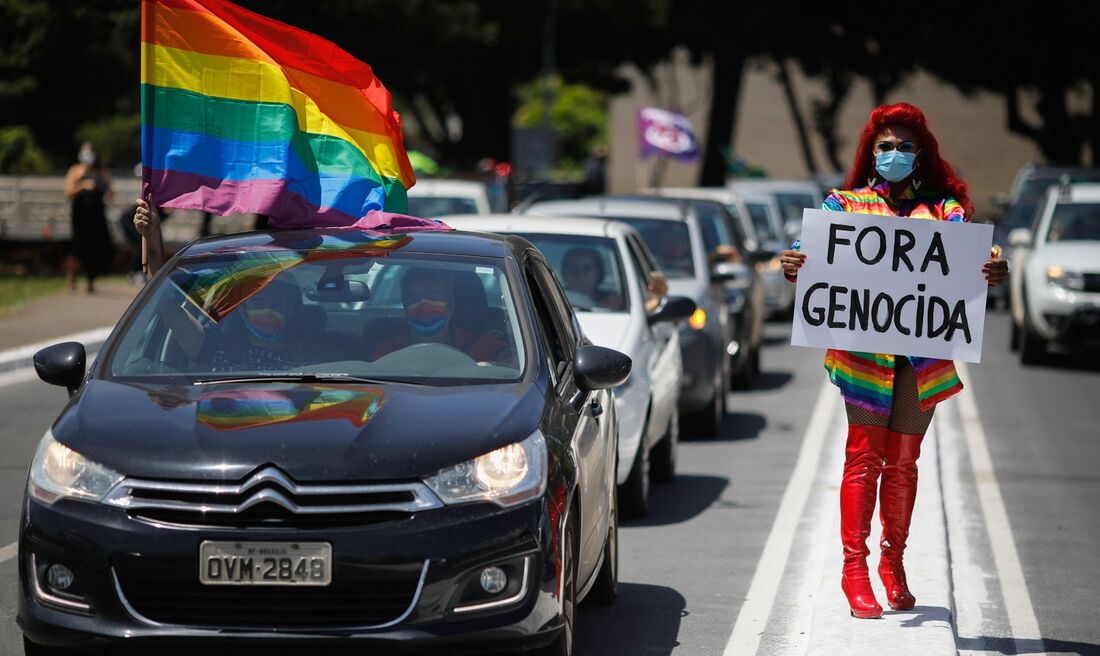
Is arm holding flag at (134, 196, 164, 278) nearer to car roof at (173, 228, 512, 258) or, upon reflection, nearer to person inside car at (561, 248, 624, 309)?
car roof at (173, 228, 512, 258)

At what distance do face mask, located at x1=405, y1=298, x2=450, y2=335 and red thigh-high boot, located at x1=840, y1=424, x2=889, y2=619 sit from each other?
1572 millimetres

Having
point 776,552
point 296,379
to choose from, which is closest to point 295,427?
point 296,379

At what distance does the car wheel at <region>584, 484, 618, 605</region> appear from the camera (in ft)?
23.8

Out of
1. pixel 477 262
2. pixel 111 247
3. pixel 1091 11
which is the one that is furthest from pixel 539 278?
pixel 1091 11

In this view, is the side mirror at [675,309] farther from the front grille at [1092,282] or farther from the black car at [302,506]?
the front grille at [1092,282]

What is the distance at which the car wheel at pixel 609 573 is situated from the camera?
23.8 feet

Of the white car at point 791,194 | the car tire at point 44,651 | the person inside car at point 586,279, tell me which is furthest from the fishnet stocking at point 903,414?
the white car at point 791,194

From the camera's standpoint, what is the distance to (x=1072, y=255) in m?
19.6

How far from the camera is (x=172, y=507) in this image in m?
5.17

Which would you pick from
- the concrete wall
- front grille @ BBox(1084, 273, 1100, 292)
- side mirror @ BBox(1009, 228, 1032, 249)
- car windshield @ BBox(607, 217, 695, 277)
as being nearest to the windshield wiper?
Result: car windshield @ BBox(607, 217, 695, 277)

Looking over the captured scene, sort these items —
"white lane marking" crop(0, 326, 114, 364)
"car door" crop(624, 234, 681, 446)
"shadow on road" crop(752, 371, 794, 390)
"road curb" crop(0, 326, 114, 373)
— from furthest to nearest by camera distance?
1. "shadow on road" crop(752, 371, 794, 390)
2. "white lane marking" crop(0, 326, 114, 364)
3. "road curb" crop(0, 326, 114, 373)
4. "car door" crop(624, 234, 681, 446)

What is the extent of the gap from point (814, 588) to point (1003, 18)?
4568 cm

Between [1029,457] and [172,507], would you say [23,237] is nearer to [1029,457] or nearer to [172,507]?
[1029,457]

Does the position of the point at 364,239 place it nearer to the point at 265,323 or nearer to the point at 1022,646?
the point at 265,323
